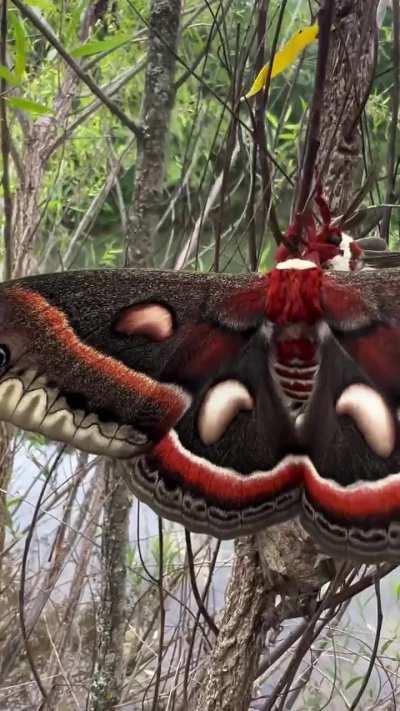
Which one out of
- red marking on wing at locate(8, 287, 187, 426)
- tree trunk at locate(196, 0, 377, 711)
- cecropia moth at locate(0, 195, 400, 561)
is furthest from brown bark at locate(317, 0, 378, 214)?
red marking on wing at locate(8, 287, 187, 426)

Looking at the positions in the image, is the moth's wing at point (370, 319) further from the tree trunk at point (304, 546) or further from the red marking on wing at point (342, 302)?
the tree trunk at point (304, 546)

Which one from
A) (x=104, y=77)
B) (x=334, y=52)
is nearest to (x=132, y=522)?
(x=104, y=77)

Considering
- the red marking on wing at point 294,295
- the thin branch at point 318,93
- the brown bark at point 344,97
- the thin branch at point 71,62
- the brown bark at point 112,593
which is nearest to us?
the thin branch at point 318,93

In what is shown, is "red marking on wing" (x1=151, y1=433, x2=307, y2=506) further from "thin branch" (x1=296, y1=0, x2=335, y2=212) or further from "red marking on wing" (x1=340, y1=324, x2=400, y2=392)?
"thin branch" (x1=296, y1=0, x2=335, y2=212)

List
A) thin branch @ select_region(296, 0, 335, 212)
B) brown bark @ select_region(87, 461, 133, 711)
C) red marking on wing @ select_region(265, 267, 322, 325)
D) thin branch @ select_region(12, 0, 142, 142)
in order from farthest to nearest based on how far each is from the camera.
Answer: brown bark @ select_region(87, 461, 133, 711) < thin branch @ select_region(12, 0, 142, 142) < red marking on wing @ select_region(265, 267, 322, 325) < thin branch @ select_region(296, 0, 335, 212)

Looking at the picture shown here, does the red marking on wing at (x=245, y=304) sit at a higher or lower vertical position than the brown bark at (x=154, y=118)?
lower

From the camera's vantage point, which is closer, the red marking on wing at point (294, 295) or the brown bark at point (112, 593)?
the red marking on wing at point (294, 295)

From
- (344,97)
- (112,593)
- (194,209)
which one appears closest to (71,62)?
(344,97)

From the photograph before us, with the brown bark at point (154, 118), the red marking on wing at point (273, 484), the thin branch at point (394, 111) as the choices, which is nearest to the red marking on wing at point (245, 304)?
the red marking on wing at point (273, 484)

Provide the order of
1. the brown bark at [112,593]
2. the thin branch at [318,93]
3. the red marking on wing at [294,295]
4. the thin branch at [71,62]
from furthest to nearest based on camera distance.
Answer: the brown bark at [112,593] < the thin branch at [71,62] < the red marking on wing at [294,295] < the thin branch at [318,93]
